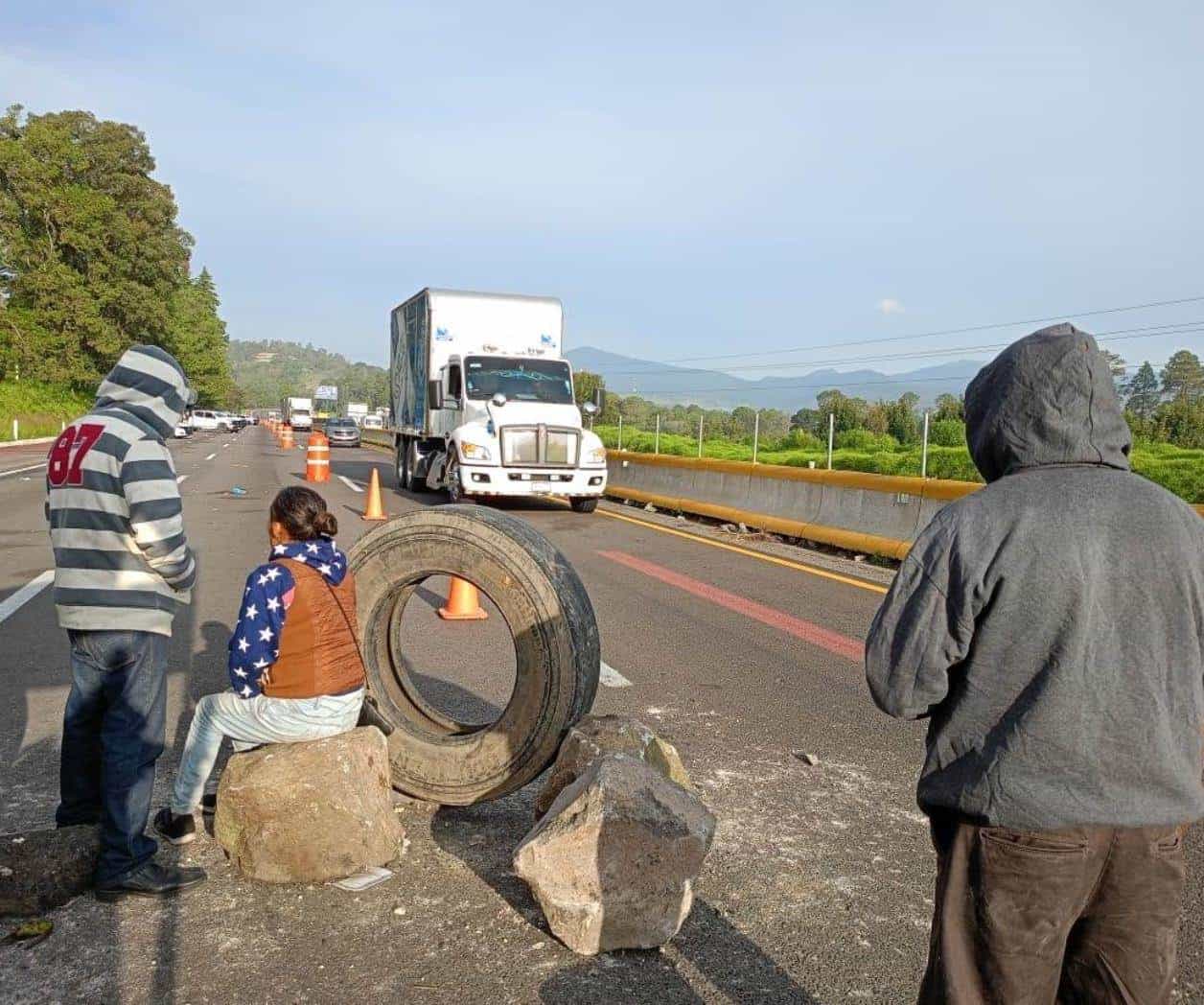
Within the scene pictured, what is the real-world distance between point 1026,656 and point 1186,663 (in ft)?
1.01

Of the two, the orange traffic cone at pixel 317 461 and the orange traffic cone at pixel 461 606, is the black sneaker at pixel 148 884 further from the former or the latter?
the orange traffic cone at pixel 317 461

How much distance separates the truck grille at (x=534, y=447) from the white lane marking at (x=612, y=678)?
9.68 meters

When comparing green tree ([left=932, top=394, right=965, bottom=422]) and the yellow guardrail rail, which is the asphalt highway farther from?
green tree ([left=932, top=394, right=965, bottom=422])

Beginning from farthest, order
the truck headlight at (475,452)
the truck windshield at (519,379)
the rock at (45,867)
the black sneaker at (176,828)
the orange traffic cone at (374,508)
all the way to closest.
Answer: the truck windshield at (519,379) → the truck headlight at (475,452) → the orange traffic cone at (374,508) → the black sneaker at (176,828) → the rock at (45,867)

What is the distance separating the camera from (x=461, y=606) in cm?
849

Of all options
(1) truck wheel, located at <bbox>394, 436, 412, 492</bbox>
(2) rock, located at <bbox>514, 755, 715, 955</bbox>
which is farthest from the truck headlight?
(2) rock, located at <bbox>514, 755, 715, 955</bbox>

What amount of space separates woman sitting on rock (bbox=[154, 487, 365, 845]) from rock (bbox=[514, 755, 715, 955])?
112 cm

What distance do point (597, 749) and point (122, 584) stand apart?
Answer: 1826mm

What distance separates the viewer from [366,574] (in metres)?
4.68

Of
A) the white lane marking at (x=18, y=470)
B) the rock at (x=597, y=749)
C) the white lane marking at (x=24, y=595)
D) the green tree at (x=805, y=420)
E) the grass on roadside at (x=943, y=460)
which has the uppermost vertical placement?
the green tree at (x=805, y=420)

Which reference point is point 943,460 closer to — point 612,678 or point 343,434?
point 612,678

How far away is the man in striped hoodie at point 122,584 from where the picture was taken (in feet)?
11.6

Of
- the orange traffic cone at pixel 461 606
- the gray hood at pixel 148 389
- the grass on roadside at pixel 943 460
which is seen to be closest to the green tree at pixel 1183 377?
the grass on roadside at pixel 943 460

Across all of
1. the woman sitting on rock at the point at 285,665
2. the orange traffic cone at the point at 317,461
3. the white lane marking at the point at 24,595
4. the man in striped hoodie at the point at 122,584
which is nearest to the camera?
the man in striped hoodie at the point at 122,584
